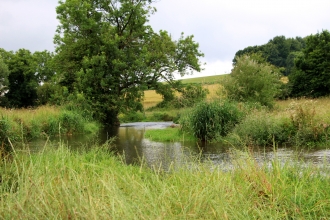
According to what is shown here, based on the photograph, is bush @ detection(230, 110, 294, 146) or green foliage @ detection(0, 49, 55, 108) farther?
green foliage @ detection(0, 49, 55, 108)

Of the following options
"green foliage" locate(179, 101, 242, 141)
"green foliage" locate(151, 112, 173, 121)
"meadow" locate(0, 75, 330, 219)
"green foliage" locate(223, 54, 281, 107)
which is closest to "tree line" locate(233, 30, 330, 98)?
"green foliage" locate(151, 112, 173, 121)

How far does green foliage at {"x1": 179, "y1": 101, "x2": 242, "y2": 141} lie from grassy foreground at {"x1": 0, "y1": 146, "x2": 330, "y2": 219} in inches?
318

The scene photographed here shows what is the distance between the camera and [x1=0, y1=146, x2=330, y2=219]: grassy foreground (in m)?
3.04

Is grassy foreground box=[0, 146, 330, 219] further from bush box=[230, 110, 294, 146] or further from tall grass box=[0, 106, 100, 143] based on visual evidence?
tall grass box=[0, 106, 100, 143]

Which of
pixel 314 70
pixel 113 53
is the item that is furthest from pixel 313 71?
pixel 113 53

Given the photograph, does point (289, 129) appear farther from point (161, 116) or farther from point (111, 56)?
point (161, 116)

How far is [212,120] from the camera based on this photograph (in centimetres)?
1345

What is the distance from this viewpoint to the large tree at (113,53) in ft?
76.0

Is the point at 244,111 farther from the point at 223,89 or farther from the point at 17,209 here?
the point at 17,209

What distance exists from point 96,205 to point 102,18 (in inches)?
920

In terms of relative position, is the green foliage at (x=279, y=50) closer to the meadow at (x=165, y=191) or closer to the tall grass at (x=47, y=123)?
the tall grass at (x=47, y=123)

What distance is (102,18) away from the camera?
24.7 m

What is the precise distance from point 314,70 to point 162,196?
35.5 metres

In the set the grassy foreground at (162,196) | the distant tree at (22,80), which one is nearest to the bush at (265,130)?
the grassy foreground at (162,196)
